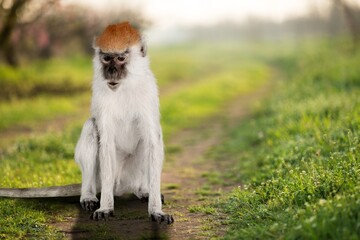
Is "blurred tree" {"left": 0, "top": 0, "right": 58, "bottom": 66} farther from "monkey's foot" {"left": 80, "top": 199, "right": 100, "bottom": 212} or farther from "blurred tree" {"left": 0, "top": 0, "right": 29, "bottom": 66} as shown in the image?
"monkey's foot" {"left": 80, "top": 199, "right": 100, "bottom": 212}

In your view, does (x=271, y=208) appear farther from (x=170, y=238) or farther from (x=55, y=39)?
(x=55, y=39)

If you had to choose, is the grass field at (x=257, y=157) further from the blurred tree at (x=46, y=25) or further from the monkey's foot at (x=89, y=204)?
the blurred tree at (x=46, y=25)

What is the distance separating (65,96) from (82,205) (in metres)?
12.4

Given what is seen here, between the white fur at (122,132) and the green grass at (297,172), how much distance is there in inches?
42.0

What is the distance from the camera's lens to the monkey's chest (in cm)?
538

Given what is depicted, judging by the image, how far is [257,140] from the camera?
961 cm

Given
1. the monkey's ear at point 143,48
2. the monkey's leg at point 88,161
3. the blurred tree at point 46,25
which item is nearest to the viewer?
the monkey's ear at point 143,48

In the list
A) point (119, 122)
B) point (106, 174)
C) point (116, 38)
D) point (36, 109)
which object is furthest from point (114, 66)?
point (36, 109)

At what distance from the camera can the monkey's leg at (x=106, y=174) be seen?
5316mm

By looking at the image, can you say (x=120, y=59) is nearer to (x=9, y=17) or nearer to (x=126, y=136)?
(x=126, y=136)

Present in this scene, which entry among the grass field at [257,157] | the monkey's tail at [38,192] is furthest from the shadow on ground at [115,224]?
the monkey's tail at [38,192]

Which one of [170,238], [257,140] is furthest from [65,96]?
[170,238]

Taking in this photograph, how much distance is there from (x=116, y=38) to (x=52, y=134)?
216 inches

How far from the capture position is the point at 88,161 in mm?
5527
